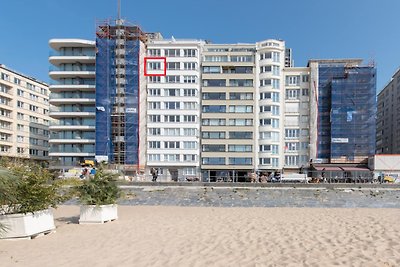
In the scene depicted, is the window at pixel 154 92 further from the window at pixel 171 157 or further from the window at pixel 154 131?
the window at pixel 171 157

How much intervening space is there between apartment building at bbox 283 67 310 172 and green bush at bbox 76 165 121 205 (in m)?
57.9

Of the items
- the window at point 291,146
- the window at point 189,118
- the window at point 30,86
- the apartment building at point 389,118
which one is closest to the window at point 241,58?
the window at point 189,118

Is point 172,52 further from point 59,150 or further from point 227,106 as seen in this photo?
point 59,150

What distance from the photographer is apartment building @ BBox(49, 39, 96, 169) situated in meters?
67.4

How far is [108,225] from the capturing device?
13.1 meters

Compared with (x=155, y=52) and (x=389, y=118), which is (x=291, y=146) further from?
(x=389, y=118)

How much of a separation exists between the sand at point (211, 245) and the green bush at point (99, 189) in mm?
1024

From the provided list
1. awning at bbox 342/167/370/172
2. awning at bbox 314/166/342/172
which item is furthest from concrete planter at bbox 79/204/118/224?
awning at bbox 342/167/370/172

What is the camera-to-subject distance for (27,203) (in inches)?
403

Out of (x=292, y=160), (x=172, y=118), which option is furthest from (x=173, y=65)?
(x=292, y=160)

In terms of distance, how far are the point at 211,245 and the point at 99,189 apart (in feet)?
20.7

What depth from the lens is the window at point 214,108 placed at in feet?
228

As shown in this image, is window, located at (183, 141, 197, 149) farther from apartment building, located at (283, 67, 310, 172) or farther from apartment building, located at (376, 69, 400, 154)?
apartment building, located at (376, 69, 400, 154)

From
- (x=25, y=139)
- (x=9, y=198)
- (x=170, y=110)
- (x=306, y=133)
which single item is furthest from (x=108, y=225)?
(x=25, y=139)
